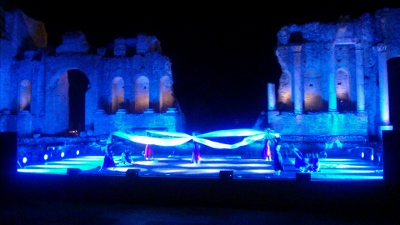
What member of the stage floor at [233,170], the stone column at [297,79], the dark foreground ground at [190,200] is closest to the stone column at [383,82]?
the stone column at [297,79]

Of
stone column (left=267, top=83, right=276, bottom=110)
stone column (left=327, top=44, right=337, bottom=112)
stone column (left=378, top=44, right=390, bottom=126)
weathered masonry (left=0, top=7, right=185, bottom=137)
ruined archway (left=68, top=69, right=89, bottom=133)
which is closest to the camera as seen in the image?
stone column (left=378, top=44, right=390, bottom=126)

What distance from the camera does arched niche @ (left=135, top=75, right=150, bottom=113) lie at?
117ft

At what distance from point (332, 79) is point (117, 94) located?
20.4 m

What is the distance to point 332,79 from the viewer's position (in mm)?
30625

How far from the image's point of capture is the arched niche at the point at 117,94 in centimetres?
3543

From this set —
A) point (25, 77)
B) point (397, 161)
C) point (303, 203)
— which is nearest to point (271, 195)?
point (303, 203)

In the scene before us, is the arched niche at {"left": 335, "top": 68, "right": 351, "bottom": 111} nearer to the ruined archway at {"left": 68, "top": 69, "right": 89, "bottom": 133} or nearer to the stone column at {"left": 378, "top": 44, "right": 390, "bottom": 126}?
the stone column at {"left": 378, "top": 44, "right": 390, "bottom": 126}

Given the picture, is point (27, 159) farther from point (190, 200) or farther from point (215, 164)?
point (190, 200)

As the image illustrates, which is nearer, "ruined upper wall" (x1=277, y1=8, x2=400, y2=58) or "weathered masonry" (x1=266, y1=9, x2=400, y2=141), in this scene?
"ruined upper wall" (x1=277, y1=8, x2=400, y2=58)

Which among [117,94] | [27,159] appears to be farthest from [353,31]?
[27,159]

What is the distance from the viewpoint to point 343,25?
30844 mm

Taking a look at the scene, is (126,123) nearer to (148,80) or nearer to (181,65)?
(148,80)

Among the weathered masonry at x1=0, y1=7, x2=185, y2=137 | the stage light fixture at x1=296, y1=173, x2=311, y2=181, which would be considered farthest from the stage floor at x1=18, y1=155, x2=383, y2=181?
the weathered masonry at x1=0, y1=7, x2=185, y2=137

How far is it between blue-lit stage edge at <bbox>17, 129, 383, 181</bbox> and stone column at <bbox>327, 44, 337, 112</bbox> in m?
6.04
